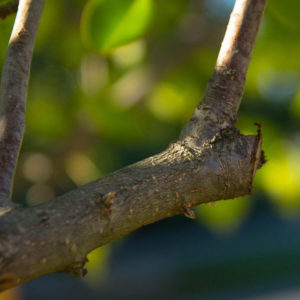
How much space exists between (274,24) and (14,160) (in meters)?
0.49

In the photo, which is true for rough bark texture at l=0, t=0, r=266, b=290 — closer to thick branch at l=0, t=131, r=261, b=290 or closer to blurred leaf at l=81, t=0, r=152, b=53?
thick branch at l=0, t=131, r=261, b=290

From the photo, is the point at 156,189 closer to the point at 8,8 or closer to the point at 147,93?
the point at 8,8

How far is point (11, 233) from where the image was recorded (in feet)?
0.75

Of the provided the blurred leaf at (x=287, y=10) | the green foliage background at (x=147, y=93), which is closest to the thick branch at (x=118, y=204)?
the blurred leaf at (x=287, y=10)

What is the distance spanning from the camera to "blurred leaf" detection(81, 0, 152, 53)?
47 centimetres

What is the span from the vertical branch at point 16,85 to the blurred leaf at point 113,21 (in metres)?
0.15

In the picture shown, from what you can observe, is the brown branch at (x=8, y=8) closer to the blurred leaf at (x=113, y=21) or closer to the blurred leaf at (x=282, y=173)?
the blurred leaf at (x=113, y=21)

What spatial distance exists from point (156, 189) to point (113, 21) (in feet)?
0.85

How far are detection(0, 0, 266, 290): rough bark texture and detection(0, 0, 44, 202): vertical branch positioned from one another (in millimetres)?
51

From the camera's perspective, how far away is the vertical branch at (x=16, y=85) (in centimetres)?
29

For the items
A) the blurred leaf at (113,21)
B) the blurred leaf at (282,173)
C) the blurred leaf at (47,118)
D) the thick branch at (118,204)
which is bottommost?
the thick branch at (118,204)

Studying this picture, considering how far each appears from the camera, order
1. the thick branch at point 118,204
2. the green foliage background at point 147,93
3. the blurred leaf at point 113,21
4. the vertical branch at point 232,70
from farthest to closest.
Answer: the green foliage background at point 147,93
the blurred leaf at point 113,21
the vertical branch at point 232,70
the thick branch at point 118,204

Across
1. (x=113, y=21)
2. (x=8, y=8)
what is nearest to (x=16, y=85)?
(x=8, y=8)

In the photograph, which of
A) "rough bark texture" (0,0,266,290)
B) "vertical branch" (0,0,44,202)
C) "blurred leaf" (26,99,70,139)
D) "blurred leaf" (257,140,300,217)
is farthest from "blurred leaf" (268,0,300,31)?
"blurred leaf" (26,99,70,139)
